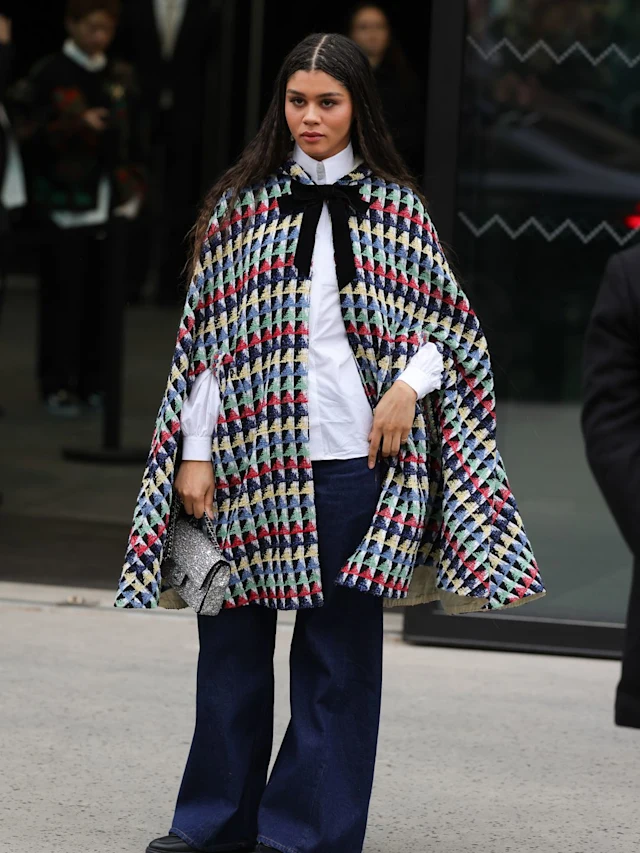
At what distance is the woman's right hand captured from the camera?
12.0 ft

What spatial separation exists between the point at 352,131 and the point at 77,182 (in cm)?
608

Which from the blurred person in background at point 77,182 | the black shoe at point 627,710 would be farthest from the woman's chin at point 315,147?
the blurred person in background at point 77,182

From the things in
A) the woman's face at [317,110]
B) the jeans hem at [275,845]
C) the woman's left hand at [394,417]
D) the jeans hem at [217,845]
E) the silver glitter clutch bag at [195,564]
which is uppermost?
the woman's face at [317,110]

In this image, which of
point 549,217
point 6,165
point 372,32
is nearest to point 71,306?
point 6,165

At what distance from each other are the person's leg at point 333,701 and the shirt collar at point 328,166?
578mm

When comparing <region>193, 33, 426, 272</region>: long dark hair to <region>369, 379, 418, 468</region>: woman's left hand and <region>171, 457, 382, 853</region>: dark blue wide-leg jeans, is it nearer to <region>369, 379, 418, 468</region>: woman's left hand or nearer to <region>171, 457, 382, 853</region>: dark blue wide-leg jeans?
<region>369, 379, 418, 468</region>: woman's left hand

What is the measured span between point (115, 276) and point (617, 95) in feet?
11.4

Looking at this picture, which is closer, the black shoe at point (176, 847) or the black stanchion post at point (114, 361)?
the black shoe at point (176, 847)

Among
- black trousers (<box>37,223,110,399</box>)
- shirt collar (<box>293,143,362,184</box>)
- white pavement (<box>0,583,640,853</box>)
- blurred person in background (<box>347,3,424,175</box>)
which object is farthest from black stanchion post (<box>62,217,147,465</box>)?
shirt collar (<box>293,143,362,184</box>)

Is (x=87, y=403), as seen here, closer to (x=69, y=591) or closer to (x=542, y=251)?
(x=69, y=591)

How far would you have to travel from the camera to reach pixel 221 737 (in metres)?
3.70

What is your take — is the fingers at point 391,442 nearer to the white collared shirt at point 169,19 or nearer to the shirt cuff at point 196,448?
the shirt cuff at point 196,448

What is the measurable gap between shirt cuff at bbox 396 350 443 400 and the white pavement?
110 cm

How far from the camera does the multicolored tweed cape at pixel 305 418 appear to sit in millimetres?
3564
